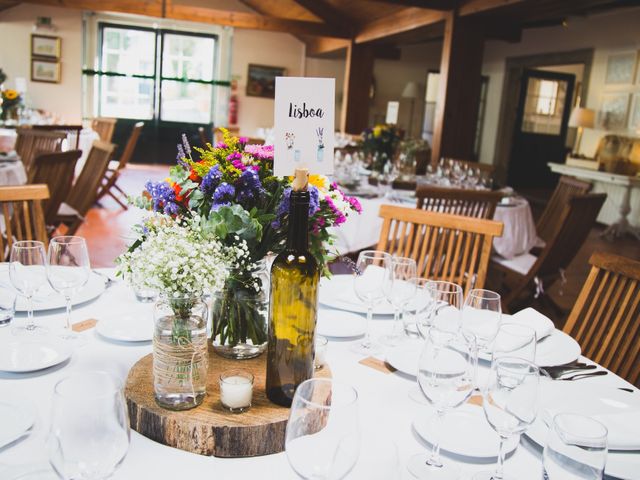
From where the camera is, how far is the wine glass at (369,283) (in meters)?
1.28

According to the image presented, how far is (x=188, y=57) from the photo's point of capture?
39.2ft

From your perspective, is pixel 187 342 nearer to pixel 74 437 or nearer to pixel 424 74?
pixel 74 437

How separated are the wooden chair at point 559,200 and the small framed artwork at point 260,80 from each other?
874 cm

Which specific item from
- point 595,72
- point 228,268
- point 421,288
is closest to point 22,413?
point 228,268

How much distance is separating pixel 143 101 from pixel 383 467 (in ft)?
39.3

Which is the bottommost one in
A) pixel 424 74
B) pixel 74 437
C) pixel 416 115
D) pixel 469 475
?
pixel 469 475

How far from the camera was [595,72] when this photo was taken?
26.5 feet

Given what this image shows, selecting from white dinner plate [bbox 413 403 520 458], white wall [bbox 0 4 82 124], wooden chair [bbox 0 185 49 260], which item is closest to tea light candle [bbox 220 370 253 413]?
white dinner plate [bbox 413 403 520 458]

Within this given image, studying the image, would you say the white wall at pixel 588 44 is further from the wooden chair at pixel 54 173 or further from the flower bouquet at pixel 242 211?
the flower bouquet at pixel 242 211

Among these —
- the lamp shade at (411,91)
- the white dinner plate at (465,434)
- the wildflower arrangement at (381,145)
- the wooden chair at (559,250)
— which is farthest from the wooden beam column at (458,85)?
the white dinner plate at (465,434)

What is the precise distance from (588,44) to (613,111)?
1108mm

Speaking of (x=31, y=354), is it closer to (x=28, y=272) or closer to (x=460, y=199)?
(x=28, y=272)

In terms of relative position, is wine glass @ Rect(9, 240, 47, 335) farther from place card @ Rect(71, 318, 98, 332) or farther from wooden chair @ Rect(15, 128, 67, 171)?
wooden chair @ Rect(15, 128, 67, 171)

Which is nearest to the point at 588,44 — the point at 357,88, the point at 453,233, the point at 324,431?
the point at 357,88
